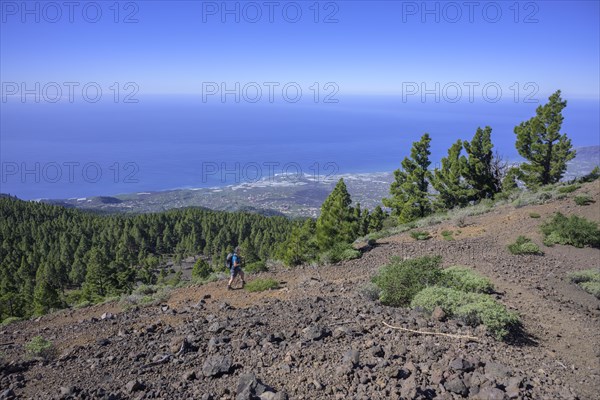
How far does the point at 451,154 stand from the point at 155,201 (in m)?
142

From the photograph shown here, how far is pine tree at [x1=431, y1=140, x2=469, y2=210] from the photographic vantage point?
34625 millimetres

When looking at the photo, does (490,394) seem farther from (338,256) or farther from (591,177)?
(591,177)

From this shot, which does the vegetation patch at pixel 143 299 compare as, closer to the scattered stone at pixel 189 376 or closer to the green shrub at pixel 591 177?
the scattered stone at pixel 189 376

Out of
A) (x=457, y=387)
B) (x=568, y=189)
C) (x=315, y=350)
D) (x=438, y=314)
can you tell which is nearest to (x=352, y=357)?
(x=315, y=350)

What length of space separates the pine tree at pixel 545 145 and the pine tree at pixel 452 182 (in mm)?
5079

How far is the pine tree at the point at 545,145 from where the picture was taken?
106 ft

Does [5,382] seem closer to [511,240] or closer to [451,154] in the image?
[511,240]

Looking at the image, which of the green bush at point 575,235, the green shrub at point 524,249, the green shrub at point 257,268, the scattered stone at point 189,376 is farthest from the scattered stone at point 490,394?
the green bush at point 575,235

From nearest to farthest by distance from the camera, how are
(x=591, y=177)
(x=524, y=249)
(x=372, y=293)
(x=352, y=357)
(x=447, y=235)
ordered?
(x=352, y=357) < (x=372, y=293) < (x=524, y=249) < (x=447, y=235) < (x=591, y=177)

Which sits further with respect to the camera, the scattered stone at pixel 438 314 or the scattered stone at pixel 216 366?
the scattered stone at pixel 438 314

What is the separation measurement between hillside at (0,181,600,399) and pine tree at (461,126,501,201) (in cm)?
2404

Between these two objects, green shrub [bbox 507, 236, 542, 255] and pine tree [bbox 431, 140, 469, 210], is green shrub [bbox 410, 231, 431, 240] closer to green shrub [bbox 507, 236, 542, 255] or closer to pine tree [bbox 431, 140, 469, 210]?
green shrub [bbox 507, 236, 542, 255]

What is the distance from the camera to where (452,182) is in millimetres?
34719

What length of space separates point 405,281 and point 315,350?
381 cm
